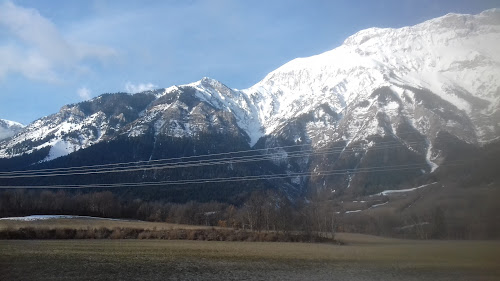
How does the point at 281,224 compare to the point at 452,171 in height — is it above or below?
below

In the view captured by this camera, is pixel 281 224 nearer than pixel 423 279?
No

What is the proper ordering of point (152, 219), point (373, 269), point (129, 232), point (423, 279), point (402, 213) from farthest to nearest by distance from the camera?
point (402, 213)
point (152, 219)
point (129, 232)
point (373, 269)
point (423, 279)

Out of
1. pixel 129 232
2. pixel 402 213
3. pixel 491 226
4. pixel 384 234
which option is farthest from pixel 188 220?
pixel 491 226

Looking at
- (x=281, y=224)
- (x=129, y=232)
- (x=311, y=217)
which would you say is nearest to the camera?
(x=129, y=232)

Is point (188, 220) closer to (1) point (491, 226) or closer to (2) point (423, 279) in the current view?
(1) point (491, 226)

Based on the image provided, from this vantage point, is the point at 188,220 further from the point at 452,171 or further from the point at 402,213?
the point at 452,171

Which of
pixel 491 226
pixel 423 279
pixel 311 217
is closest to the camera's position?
pixel 423 279

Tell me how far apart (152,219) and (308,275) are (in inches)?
4842

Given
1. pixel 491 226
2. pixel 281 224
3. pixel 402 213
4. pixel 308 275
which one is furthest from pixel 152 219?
pixel 308 275

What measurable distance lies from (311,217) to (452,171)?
67482 millimetres

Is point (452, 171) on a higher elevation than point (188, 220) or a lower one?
higher

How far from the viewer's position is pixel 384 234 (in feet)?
515

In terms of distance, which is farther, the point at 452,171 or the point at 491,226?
the point at 452,171

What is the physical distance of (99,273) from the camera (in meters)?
36.6
